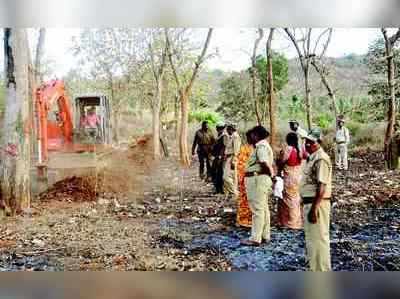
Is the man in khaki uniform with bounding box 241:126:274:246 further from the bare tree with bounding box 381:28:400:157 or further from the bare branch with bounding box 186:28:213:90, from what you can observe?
the bare tree with bounding box 381:28:400:157

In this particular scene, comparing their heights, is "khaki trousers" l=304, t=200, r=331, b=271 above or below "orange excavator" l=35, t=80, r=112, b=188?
below

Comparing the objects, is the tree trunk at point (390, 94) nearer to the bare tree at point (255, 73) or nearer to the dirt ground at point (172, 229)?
the dirt ground at point (172, 229)

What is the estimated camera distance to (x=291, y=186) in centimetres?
416

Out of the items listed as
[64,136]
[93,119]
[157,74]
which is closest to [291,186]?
[157,74]

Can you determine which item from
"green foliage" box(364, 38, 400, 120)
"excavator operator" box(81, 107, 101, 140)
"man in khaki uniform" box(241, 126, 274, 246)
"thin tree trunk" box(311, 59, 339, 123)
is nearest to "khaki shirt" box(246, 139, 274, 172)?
"man in khaki uniform" box(241, 126, 274, 246)

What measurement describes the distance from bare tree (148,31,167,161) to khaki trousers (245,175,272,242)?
2.41 feet

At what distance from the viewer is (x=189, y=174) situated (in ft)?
14.0

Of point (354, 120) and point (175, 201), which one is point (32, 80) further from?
point (354, 120)

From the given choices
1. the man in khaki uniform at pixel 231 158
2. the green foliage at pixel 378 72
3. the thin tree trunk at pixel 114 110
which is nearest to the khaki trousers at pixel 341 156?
the green foliage at pixel 378 72

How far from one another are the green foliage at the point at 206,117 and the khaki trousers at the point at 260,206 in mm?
491

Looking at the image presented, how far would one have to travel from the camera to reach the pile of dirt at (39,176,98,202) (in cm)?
433

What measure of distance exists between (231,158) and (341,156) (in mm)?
793

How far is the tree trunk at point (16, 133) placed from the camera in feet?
14.0
